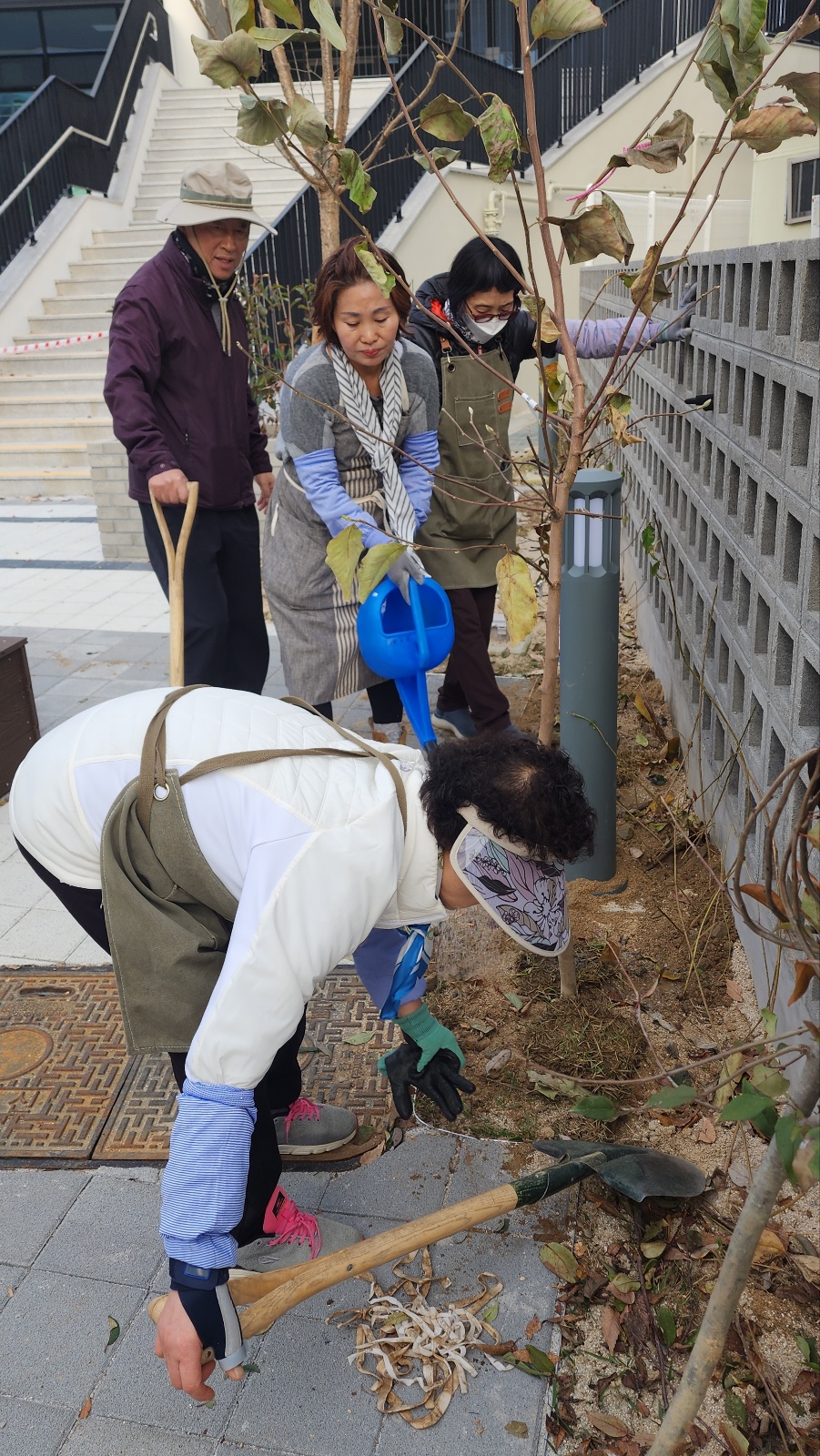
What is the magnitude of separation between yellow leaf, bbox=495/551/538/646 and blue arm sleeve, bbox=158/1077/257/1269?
1.20 metres

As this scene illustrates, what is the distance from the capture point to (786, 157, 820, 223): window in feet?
34.7

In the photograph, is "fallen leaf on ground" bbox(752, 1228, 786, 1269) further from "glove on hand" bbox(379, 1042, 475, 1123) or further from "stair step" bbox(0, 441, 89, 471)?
"stair step" bbox(0, 441, 89, 471)

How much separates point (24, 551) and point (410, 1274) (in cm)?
709

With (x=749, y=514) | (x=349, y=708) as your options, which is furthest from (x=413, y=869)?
(x=349, y=708)

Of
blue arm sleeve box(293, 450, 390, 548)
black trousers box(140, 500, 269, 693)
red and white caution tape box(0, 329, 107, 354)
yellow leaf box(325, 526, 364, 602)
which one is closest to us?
yellow leaf box(325, 526, 364, 602)

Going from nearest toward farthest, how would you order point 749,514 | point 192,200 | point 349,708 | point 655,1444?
1. point 655,1444
2. point 749,514
3. point 192,200
4. point 349,708

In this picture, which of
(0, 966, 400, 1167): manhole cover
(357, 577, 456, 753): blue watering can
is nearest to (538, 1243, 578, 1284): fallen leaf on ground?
(0, 966, 400, 1167): manhole cover

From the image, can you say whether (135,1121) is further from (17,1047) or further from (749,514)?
(749,514)

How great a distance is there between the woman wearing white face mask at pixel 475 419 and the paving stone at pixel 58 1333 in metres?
2.08

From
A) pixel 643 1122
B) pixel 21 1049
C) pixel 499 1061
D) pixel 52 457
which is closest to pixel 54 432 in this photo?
pixel 52 457

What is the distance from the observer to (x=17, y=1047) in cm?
293

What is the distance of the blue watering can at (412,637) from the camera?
351 centimetres

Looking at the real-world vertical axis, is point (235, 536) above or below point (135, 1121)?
above

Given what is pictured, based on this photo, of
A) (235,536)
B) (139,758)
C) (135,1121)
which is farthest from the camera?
(235,536)
